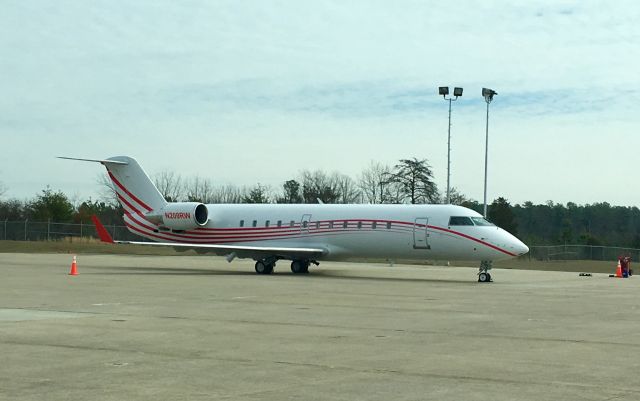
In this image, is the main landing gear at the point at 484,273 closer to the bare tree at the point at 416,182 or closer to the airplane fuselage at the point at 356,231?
the airplane fuselage at the point at 356,231

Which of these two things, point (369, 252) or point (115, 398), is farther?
Result: point (369, 252)

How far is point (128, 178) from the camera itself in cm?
3988

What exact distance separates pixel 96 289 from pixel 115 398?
51.3ft

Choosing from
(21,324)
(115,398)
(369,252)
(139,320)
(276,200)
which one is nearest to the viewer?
(115,398)

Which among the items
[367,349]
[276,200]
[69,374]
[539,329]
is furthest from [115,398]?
[276,200]

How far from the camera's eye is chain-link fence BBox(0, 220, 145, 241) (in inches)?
2830

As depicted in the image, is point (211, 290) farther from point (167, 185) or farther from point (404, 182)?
point (167, 185)

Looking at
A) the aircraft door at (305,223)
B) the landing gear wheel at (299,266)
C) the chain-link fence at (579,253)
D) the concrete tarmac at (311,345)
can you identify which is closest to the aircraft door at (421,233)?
the aircraft door at (305,223)

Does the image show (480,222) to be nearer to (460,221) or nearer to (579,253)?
(460,221)

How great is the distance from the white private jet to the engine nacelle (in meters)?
0.04

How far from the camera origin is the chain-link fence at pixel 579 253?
60.6m

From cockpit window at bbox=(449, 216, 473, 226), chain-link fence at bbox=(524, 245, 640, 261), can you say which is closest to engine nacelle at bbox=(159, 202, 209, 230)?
cockpit window at bbox=(449, 216, 473, 226)

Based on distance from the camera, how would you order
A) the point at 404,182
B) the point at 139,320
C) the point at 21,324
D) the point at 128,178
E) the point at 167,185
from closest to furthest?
the point at 21,324 < the point at 139,320 < the point at 128,178 < the point at 404,182 < the point at 167,185

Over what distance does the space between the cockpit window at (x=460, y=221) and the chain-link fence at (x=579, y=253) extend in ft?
97.0
